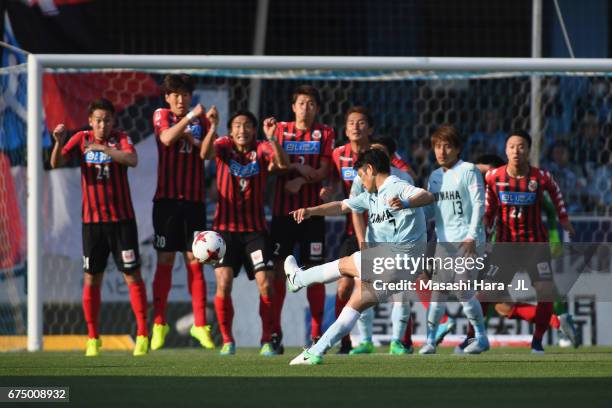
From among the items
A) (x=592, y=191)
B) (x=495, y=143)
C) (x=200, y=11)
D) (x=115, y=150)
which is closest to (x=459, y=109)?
(x=495, y=143)

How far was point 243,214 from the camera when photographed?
9203 millimetres

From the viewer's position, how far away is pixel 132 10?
46.8 ft

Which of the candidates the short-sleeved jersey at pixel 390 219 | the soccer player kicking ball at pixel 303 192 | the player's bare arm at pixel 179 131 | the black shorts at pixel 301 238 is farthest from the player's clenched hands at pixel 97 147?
the short-sleeved jersey at pixel 390 219

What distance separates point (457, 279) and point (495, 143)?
3390 mm

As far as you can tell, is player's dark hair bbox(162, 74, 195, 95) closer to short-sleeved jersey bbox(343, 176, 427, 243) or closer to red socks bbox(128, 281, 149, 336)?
red socks bbox(128, 281, 149, 336)

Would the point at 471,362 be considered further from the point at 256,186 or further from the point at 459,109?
the point at 459,109

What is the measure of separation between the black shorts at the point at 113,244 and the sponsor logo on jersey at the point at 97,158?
0.46 m

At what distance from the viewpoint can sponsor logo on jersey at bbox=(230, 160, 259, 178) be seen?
9234 mm

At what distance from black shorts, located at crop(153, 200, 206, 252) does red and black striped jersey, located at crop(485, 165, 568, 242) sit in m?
2.37

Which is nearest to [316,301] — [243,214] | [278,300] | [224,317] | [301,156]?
[278,300]

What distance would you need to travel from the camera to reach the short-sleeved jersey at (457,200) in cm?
916

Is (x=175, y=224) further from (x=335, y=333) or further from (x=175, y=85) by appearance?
(x=335, y=333)

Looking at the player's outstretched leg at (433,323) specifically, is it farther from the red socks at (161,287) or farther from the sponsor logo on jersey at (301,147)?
the red socks at (161,287)

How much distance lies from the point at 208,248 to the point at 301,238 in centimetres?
98
